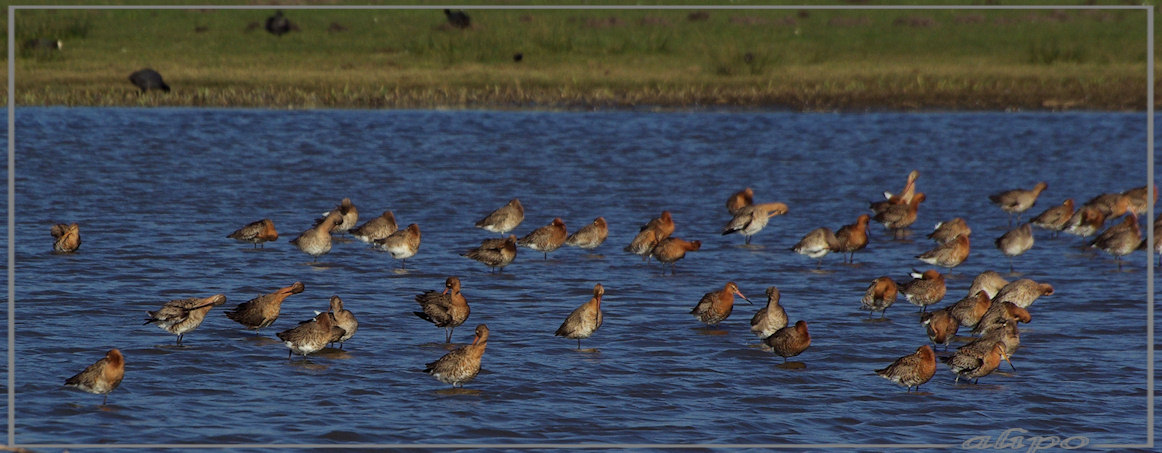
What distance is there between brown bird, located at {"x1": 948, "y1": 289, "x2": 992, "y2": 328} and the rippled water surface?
2.10ft

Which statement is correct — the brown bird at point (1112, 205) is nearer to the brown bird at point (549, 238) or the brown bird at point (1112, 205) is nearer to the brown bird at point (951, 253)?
the brown bird at point (951, 253)

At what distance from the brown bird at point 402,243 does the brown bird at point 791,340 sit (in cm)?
705

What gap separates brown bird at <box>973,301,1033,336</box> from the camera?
53.2ft

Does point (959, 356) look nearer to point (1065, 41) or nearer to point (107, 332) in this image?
point (107, 332)

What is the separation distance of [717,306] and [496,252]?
463 cm

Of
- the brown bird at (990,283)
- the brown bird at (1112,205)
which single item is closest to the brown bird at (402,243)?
the brown bird at (990,283)

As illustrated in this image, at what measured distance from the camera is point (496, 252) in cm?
2047

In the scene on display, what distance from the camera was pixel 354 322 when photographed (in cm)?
1555

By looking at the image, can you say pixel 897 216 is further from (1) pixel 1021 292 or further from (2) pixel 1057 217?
(1) pixel 1021 292

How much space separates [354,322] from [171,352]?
2011mm

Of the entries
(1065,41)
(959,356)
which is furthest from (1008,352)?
(1065,41)

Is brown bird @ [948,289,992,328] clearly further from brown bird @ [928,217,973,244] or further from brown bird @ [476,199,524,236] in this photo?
brown bird @ [476,199,524,236]

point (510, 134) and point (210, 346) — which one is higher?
point (510, 134)

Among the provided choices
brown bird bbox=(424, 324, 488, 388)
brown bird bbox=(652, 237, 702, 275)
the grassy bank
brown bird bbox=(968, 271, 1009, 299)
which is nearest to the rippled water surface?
brown bird bbox=(424, 324, 488, 388)
